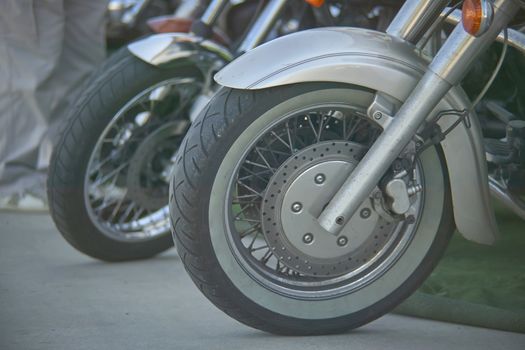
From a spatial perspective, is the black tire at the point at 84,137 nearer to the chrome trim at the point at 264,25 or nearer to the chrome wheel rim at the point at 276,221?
the chrome trim at the point at 264,25

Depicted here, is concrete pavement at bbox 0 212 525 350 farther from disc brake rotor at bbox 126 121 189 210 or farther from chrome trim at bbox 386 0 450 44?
chrome trim at bbox 386 0 450 44

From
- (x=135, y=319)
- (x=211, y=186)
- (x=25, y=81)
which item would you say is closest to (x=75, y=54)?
(x=25, y=81)

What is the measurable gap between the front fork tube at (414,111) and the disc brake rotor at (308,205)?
0.07 meters

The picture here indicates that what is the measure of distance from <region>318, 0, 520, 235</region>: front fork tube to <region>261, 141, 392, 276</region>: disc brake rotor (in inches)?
2.6

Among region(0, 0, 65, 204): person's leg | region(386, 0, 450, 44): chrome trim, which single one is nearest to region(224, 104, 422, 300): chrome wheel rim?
region(386, 0, 450, 44): chrome trim

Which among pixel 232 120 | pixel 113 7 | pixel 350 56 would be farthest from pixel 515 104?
pixel 113 7

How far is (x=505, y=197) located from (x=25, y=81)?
2693mm

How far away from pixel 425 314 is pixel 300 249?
533 mm

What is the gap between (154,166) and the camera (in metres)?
3.50

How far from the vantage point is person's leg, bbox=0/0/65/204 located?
4.43m

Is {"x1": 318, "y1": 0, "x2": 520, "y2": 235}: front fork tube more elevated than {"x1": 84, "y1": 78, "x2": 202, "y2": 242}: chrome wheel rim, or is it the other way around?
{"x1": 318, "y1": 0, "x2": 520, "y2": 235}: front fork tube

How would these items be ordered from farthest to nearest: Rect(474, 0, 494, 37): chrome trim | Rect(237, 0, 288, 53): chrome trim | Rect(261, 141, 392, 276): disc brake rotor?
Rect(237, 0, 288, 53): chrome trim, Rect(261, 141, 392, 276): disc brake rotor, Rect(474, 0, 494, 37): chrome trim

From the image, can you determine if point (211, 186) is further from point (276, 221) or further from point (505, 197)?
point (505, 197)

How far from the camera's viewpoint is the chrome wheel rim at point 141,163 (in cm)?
335
